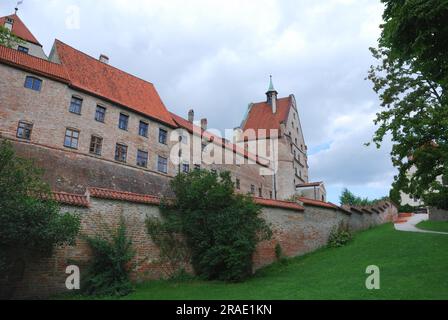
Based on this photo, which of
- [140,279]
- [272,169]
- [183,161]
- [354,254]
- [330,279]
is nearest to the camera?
[330,279]

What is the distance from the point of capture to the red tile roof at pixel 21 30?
30.7 metres

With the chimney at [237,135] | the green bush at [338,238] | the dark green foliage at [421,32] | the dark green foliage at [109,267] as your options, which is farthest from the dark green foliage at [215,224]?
the chimney at [237,135]

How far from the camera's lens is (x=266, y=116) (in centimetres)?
5206

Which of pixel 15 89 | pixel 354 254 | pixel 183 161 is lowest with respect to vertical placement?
pixel 354 254

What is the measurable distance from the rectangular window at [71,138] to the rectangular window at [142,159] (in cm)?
549

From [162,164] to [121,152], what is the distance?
4.35m

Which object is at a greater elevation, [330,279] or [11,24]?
[11,24]

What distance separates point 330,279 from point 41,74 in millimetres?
22787

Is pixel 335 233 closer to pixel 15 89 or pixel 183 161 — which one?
pixel 183 161

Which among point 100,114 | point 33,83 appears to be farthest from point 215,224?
point 33,83

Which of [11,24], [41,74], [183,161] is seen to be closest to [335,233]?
[183,161]

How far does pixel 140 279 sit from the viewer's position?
14.9m

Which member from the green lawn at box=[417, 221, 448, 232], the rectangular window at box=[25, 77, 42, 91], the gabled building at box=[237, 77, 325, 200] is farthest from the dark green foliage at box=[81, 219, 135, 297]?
the gabled building at box=[237, 77, 325, 200]

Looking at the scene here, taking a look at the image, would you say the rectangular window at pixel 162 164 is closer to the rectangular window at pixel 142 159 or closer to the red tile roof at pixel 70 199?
the rectangular window at pixel 142 159
